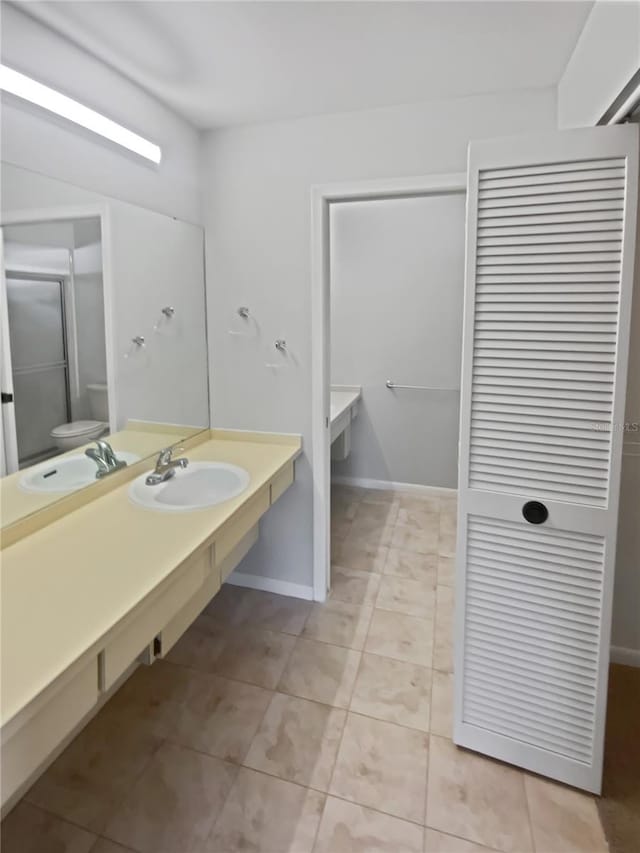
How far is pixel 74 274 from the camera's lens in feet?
5.30

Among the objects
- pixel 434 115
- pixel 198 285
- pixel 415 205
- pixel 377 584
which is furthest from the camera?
pixel 415 205

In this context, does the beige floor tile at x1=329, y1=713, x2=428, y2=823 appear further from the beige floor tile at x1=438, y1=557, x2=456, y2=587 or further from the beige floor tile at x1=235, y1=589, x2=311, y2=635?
the beige floor tile at x1=438, y1=557, x2=456, y2=587

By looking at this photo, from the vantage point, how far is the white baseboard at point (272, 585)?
Answer: 2510 millimetres

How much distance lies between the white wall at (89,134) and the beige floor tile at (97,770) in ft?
6.30

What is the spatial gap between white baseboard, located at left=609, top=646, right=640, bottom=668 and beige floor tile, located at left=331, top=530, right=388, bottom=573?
120cm

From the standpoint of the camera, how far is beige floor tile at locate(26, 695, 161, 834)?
1.42 meters

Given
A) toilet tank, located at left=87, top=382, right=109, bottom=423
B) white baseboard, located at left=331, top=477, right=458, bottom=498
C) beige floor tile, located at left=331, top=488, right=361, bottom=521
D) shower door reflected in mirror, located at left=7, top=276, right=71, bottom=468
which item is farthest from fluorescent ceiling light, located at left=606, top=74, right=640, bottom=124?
white baseboard, located at left=331, top=477, right=458, bottom=498

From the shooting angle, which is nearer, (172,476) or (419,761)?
(419,761)

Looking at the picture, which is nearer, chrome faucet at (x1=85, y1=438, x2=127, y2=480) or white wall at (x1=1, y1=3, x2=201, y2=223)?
white wall at (x1=1, y1=3, x2=201, y2=223)

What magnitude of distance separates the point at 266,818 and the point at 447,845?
1.72 feet

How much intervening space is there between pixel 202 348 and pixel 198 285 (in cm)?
31

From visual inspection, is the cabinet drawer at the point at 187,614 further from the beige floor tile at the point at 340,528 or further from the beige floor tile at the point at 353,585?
the beige floor tile at the point at 340,528

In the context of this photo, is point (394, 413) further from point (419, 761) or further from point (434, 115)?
point (419, 761)

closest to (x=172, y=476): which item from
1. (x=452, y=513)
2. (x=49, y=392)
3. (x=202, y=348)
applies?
(x=49, y=392)
